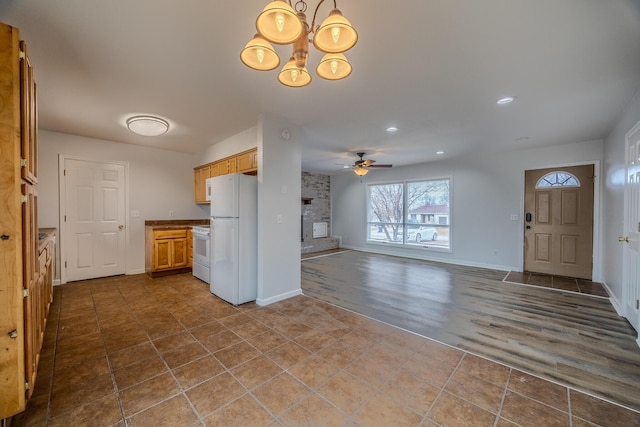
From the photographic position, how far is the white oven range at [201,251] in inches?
169

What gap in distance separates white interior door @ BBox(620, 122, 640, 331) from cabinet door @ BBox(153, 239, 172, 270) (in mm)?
6334

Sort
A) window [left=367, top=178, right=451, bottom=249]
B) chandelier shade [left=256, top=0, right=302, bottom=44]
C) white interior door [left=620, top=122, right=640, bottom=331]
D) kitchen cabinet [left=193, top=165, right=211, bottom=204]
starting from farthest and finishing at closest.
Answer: window [left=367, top=178, right=451, bottom=249] < kitchen cabinet [left=193, top=165, right=211, bottom=204] < white interior door [left=620, top=122, right=640, bottom=331] < chandelier shade [left=256, top=0, right=302, bottom=44]

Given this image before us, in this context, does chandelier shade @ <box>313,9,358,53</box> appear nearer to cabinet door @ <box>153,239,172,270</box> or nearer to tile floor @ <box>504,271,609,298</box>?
cabinet door @ <box>153,239,172,270</box>

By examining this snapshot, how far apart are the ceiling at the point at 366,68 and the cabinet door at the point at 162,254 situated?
1.99m

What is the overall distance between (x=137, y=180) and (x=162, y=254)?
5.09ft

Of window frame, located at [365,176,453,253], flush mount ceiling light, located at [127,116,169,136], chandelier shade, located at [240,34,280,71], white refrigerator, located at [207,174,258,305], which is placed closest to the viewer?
chandelier shade, located at [240,34,280,71]

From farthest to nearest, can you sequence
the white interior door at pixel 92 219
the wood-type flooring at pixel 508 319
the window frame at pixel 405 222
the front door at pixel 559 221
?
the window frame at pixel 405 222
the front door at pixel 559 221
the white interior door at pixel 92 219
the wood-type flooring at pixel 508 319

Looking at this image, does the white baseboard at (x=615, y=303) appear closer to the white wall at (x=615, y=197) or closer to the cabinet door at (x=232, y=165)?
the white wall at (x=615, y=197)

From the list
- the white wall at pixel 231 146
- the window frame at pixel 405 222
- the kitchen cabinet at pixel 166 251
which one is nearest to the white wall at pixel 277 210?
the white wall at pixel 231 146

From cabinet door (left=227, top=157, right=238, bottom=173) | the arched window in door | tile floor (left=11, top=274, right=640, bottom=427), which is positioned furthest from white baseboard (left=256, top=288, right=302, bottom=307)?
the arched window in door

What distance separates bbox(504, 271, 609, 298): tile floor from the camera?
13.5ft

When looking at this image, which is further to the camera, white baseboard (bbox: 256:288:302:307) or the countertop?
the countertop

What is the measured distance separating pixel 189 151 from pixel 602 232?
307 inches

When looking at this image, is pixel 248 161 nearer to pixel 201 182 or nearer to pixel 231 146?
pixel 231 146
